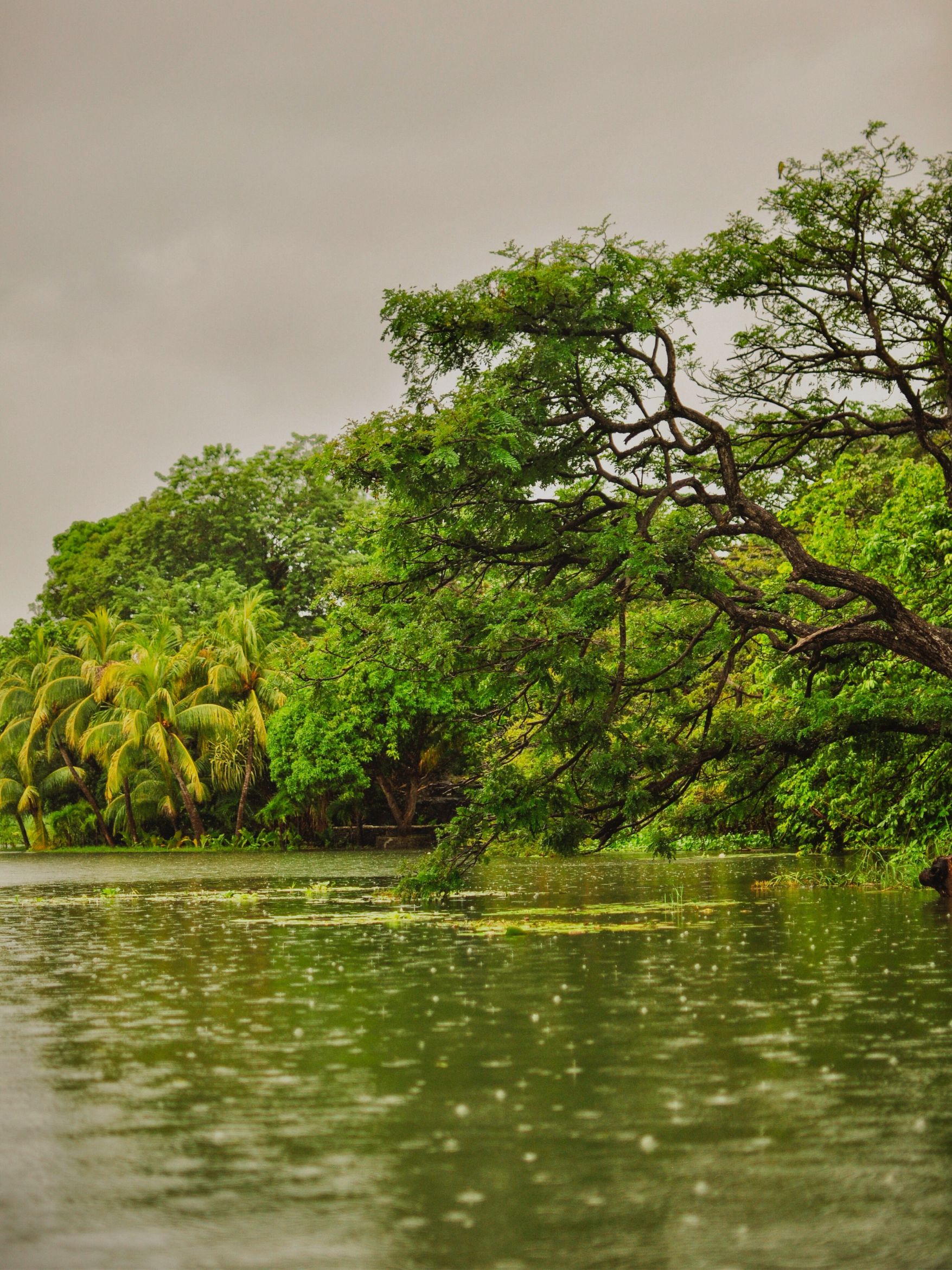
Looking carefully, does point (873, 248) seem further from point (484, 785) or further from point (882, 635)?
point (484, 785)

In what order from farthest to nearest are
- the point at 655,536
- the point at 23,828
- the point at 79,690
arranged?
the point at 23,828
the point at 79,690
the point at 655,536

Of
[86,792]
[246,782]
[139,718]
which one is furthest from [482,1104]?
[86,792]

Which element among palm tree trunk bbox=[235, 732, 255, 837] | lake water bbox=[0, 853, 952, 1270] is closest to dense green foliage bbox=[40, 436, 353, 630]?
palm tree trunk bbox=[235, 732, 255, 837]

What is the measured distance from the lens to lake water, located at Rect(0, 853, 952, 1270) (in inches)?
170

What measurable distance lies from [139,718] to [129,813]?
6732mm

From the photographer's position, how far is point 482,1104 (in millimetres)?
6168

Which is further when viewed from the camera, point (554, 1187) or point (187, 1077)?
point (187, 1077)

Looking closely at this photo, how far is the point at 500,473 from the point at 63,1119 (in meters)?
11.0

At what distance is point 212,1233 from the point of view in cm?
436

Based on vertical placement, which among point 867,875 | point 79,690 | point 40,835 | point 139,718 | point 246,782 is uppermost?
point 79,690

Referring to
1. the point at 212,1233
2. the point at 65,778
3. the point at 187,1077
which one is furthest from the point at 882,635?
the point at 65,778

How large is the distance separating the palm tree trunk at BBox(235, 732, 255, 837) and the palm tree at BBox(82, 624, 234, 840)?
5.20 feet

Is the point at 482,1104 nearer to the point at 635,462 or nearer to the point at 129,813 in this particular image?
the point at 635,462

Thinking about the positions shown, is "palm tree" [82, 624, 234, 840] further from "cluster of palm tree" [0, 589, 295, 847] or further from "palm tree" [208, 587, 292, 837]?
"palm tree" [208, 587, 292, 837]
